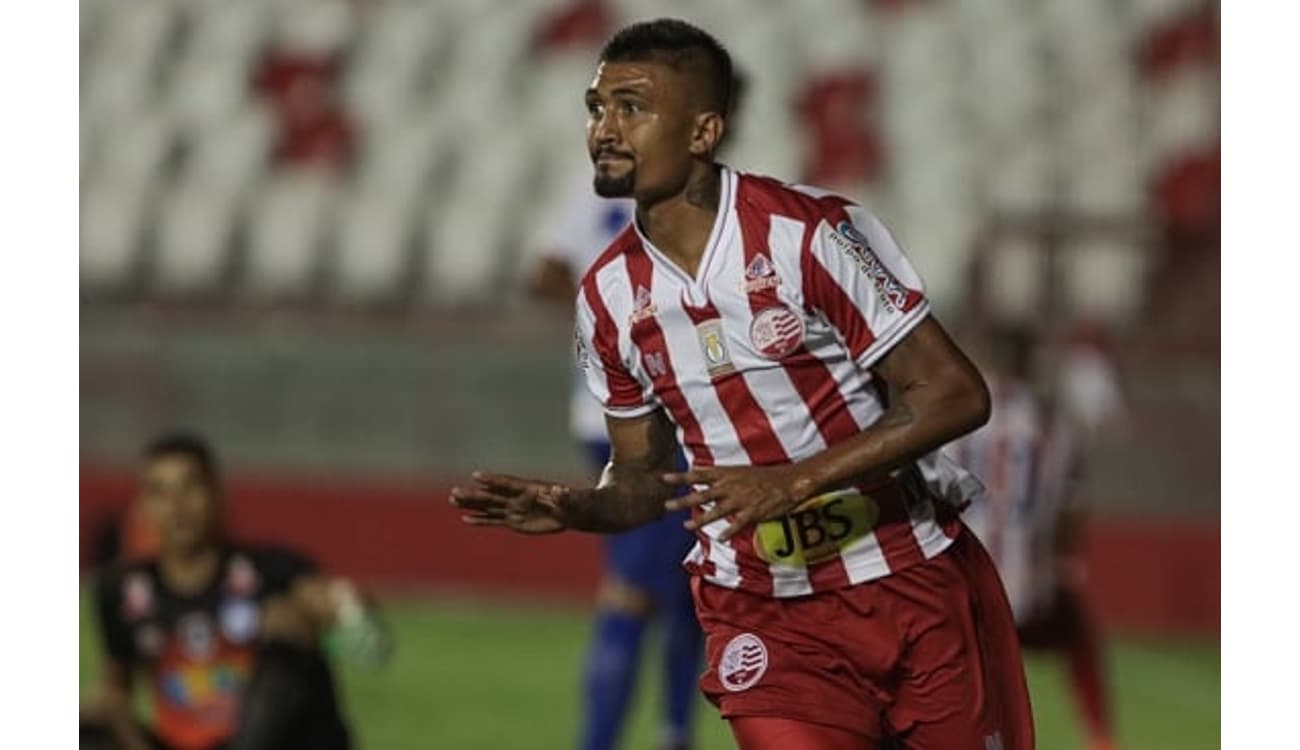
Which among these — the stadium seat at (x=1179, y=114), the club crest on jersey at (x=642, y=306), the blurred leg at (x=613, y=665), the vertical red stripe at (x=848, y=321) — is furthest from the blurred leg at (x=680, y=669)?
the stadium seat at (x=1179, y=114)

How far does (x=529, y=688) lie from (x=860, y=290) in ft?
19.4

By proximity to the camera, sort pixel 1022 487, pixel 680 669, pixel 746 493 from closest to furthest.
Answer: pixel 746 493, pixel 680 669, pixel 1022 487

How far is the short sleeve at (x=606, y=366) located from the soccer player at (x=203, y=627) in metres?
1.76

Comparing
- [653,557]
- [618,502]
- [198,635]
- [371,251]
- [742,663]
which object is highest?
[371,251]

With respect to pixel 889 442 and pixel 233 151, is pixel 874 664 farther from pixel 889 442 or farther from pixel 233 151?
pixel 233 151

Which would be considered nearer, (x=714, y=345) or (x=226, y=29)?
(x=714, y=345)

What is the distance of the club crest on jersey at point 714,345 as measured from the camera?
5.04 m

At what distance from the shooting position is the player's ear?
16.4 ft

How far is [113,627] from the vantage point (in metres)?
7.20

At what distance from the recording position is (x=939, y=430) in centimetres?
481

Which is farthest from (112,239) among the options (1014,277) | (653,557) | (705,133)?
(705,133)

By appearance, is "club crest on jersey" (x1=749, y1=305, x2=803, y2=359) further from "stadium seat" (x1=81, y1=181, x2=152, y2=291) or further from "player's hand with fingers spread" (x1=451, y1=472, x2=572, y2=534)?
"stadium seat" (x1=81, y1=181, x2=152, y2=291)
